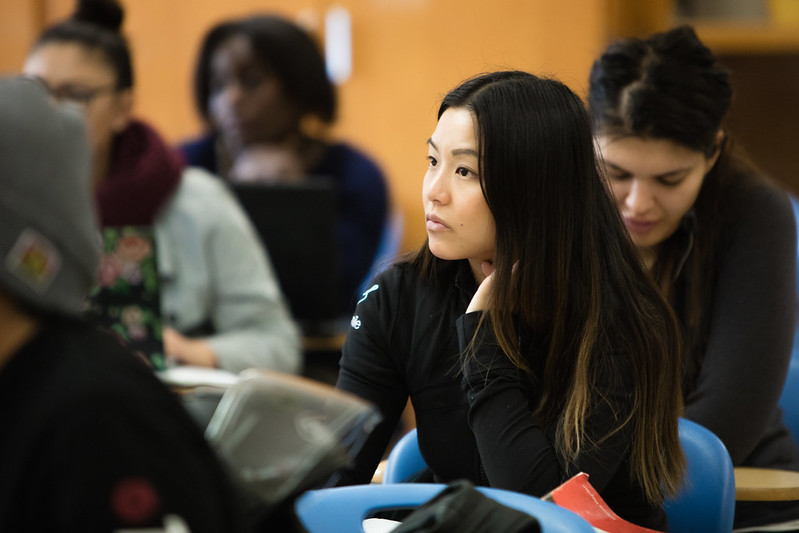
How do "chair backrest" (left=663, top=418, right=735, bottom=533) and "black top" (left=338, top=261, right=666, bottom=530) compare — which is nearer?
"black top" (left=338, top=261, right=666, bottom=530)

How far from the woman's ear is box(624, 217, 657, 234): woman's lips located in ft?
4.11

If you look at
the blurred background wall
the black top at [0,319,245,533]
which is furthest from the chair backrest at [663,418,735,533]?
the blurred background wall

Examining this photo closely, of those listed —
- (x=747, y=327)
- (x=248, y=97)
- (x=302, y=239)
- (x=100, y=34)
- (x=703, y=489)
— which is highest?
(x=100, y=34)

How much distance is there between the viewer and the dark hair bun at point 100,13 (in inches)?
92.2

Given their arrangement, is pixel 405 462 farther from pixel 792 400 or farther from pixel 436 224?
pixel 792 400

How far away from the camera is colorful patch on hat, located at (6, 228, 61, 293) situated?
668mm

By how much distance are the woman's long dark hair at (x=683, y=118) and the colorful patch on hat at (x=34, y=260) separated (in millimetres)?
1055

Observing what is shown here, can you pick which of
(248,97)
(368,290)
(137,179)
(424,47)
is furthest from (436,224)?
(424,47)

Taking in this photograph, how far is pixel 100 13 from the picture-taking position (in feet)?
7.74

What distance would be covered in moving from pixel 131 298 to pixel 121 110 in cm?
74

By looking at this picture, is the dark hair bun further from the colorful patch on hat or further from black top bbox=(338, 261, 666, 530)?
the colorful patch on hat

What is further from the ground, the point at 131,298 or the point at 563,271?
the point at 563,271

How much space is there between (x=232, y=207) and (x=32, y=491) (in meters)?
1.73

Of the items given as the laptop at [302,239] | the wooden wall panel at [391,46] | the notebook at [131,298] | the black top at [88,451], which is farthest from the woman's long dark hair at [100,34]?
the black top at [88,451]
